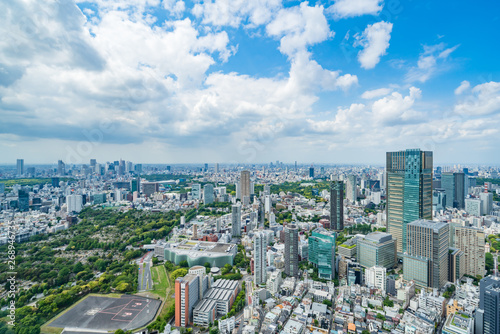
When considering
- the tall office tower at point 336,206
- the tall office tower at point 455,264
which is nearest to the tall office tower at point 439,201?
the tall office tower at point 336,206

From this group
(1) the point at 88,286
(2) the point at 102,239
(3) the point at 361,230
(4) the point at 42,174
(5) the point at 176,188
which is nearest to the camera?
(1) the point at 88,286

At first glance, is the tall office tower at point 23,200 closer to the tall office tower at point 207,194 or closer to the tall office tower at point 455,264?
the tall office tower at point 207,194

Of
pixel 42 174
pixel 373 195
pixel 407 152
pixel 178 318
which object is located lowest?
pixel 178 318

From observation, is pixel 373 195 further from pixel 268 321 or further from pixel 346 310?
pixel 268 321

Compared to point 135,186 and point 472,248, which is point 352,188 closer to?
point 472,248

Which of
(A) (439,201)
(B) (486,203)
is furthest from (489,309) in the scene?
(B) (486,203)

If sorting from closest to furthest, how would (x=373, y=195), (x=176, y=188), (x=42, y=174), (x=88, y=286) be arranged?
(x=88, y=286), (x=42, y=174), (x=373, y=195), (x=176, y=188)

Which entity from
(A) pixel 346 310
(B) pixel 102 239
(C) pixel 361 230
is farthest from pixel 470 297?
(B) pixel 102 239

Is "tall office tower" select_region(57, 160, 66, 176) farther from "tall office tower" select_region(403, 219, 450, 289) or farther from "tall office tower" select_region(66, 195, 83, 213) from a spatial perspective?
"tall office tower" select_region(403, 219, 450, 289)
